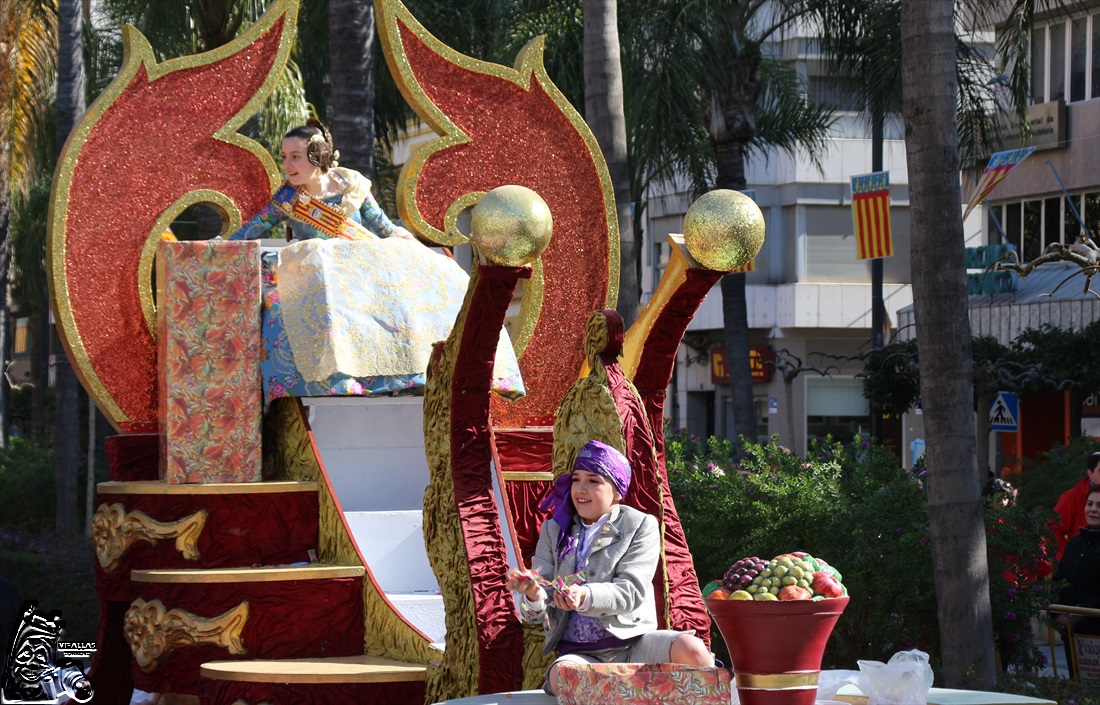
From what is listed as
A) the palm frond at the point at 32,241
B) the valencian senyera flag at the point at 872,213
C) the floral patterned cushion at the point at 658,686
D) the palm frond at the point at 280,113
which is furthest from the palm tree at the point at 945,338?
the palm frond at the point at 32,241

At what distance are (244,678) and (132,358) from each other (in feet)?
7.49

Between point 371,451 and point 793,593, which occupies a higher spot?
point 371,451

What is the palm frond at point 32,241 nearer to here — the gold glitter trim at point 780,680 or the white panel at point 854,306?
the white panel at point 854,306

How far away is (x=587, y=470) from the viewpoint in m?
5.46

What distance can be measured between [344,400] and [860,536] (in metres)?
3.21

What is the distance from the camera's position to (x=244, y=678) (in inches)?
260

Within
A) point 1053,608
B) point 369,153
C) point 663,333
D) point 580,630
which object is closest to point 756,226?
point 663,333

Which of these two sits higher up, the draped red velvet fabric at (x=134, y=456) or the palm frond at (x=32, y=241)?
the palm frond at (x=32, y=241)

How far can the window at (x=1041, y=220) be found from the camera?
26031 millimetres

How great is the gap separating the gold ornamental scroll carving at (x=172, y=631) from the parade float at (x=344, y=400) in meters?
0.01

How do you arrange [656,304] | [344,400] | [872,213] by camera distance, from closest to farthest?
[656,304] < [344,400] < [872,213]

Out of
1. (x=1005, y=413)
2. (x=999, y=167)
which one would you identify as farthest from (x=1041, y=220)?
(x=1005, y=413)

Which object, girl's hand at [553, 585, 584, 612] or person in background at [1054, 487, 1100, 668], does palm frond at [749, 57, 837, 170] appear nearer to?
person in background at [1054, 487, 1100, 668]

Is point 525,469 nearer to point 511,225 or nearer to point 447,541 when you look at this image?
point 447,541
